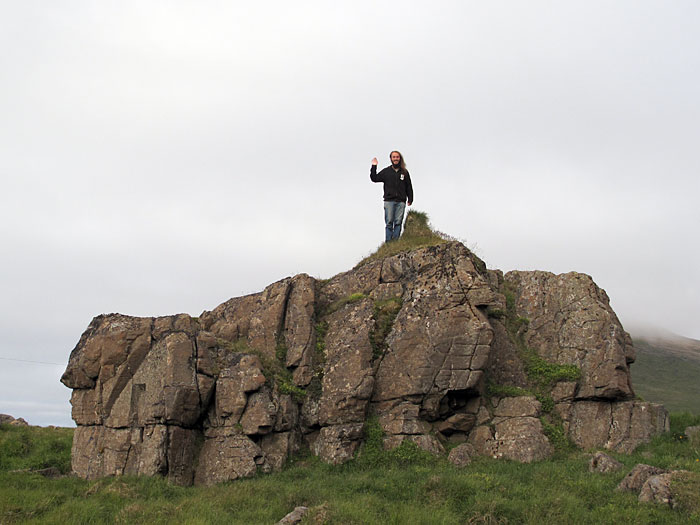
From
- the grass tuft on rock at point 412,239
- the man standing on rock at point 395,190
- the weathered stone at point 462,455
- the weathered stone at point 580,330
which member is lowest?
the weathered stone at point 462,455

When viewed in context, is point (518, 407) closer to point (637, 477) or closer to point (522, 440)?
point (522, 440)

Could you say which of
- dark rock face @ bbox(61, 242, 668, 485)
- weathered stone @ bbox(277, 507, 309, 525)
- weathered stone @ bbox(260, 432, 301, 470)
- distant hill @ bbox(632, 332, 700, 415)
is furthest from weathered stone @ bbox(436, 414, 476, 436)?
distant hill @ bbox(632, 332, 700, 415)

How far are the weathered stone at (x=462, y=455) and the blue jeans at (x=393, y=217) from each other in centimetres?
1049

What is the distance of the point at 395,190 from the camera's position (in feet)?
84.6

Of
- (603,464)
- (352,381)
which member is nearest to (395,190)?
(352,381)

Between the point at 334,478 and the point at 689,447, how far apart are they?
36.0ft

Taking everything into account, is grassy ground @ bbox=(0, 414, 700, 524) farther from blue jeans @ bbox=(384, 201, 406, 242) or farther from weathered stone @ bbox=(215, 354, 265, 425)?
blue jeans @ bbox=(384, 201, 406, 242)

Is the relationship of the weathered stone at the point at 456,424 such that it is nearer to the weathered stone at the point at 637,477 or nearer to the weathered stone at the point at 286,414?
the weathered stone at the point at 286,414

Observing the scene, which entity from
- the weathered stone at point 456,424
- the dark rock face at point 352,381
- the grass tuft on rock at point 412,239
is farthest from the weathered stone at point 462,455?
the grass tuft on rock at point 412,239

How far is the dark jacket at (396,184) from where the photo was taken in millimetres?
25828

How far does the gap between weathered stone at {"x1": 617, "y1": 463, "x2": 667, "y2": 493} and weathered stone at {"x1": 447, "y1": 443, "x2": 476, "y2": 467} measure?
15.0 feet

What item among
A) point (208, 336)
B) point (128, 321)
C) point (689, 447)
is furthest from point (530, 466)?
point (128, 321)

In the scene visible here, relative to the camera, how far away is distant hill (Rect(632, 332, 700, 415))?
5293 centimetres

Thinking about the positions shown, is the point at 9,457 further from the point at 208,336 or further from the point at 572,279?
the point at 572,279
